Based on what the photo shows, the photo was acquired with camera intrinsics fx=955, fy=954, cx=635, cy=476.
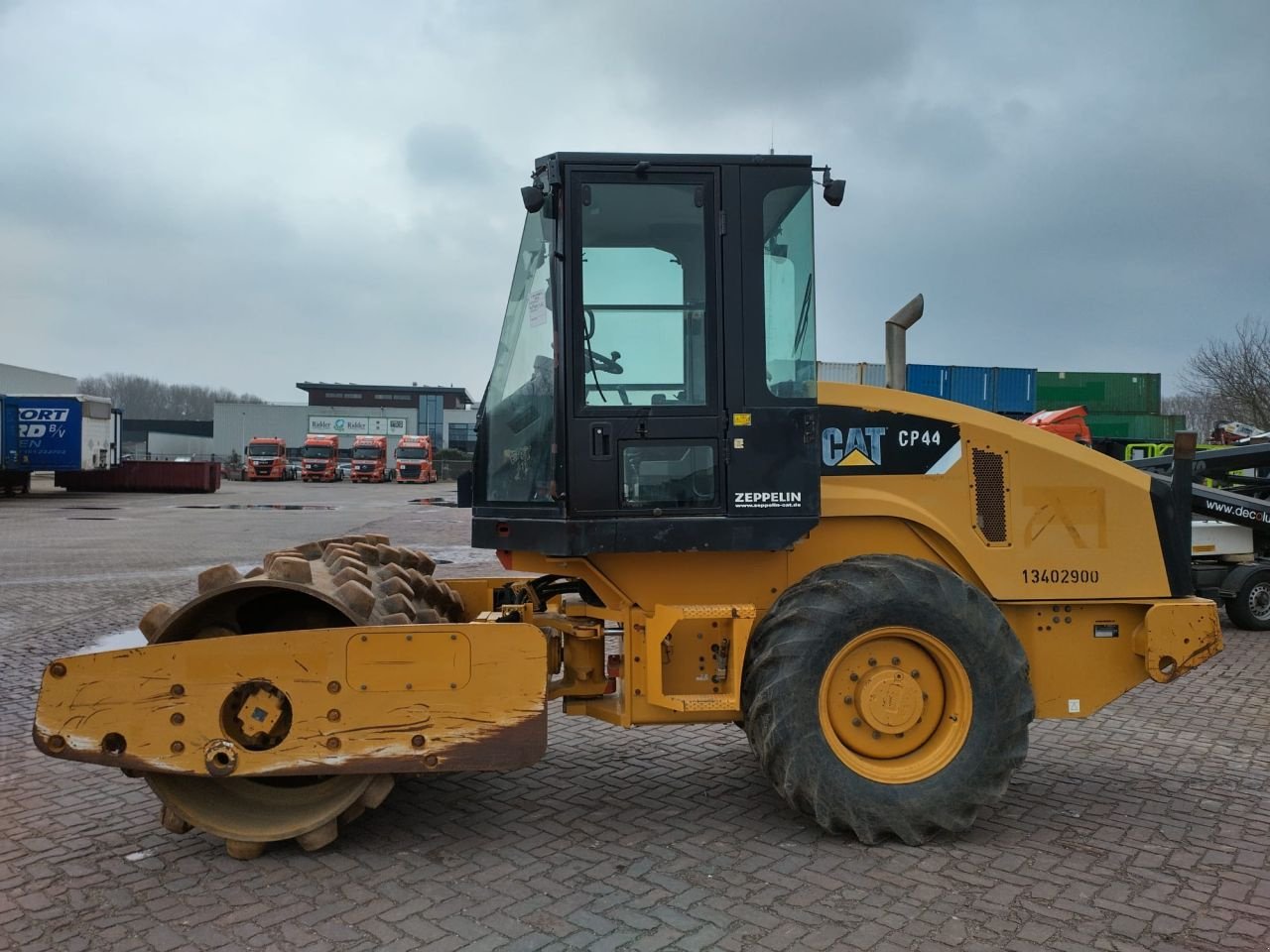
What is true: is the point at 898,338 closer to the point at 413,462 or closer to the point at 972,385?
the point at 972,385

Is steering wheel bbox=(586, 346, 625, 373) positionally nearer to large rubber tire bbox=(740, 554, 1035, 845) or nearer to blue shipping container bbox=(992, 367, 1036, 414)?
Result: large rubber tire bbox=(740, 554, 1035, 845)

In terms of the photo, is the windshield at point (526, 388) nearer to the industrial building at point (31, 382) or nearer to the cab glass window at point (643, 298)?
the cab glass window at point (643, 298)

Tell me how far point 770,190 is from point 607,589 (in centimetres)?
195

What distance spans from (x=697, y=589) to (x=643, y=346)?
45.9 inches

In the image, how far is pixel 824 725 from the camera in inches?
163

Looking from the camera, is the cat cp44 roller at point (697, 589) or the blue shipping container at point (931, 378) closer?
the cat cp44 roller at point (697, 589)

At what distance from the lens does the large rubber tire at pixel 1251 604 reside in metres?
10.0

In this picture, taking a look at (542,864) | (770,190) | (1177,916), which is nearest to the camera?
(1177,916)

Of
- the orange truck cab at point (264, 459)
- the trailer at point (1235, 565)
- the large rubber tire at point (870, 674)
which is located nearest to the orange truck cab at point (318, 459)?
the orange truck cab at point (264, 459)

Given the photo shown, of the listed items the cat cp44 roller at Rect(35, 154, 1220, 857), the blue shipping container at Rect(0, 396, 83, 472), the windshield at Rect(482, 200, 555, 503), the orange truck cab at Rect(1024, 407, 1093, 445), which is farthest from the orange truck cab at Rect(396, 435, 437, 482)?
the windshield at Rect(482, 200, 555, 503)

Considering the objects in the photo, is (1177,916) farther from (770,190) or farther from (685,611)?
(770,190)

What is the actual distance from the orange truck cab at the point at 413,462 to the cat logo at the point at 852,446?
4879 centimetres

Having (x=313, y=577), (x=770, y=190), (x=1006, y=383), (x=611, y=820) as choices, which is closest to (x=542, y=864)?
(x=611, y=820)

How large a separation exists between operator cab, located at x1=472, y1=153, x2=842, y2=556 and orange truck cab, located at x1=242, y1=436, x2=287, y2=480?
170ft
